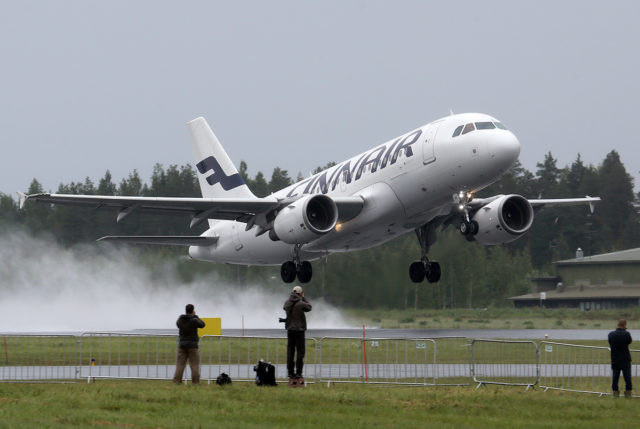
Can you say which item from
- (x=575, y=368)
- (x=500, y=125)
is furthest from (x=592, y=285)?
(x=575, y=368)

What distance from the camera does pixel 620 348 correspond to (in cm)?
1986

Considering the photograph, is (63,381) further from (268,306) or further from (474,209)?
(268,306)

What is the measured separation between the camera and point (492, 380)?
21828mm

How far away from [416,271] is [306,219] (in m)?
7.68

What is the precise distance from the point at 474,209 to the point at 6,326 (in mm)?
25433

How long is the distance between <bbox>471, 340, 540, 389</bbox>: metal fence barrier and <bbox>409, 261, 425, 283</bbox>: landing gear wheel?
16.5m

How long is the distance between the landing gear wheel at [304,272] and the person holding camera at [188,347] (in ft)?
60.1

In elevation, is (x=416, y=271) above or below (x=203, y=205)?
below

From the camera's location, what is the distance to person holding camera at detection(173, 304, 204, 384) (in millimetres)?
19625

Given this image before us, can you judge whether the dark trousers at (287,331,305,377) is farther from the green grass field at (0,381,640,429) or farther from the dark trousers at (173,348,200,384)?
the dark trousers at (173,348,200,384)

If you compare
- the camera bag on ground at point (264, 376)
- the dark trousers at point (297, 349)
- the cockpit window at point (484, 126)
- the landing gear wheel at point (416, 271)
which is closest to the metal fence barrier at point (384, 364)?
the dark trousers at point (297, 349)

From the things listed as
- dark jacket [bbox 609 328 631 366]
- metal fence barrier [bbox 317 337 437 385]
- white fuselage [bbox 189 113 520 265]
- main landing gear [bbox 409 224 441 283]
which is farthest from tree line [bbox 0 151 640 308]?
dark jacket [bbox 609 328 631 366]

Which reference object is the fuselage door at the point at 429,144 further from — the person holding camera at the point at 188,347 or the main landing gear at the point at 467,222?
the person holding camera at the point at 188,347

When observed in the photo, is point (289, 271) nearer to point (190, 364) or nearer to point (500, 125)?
point (500, 125)
